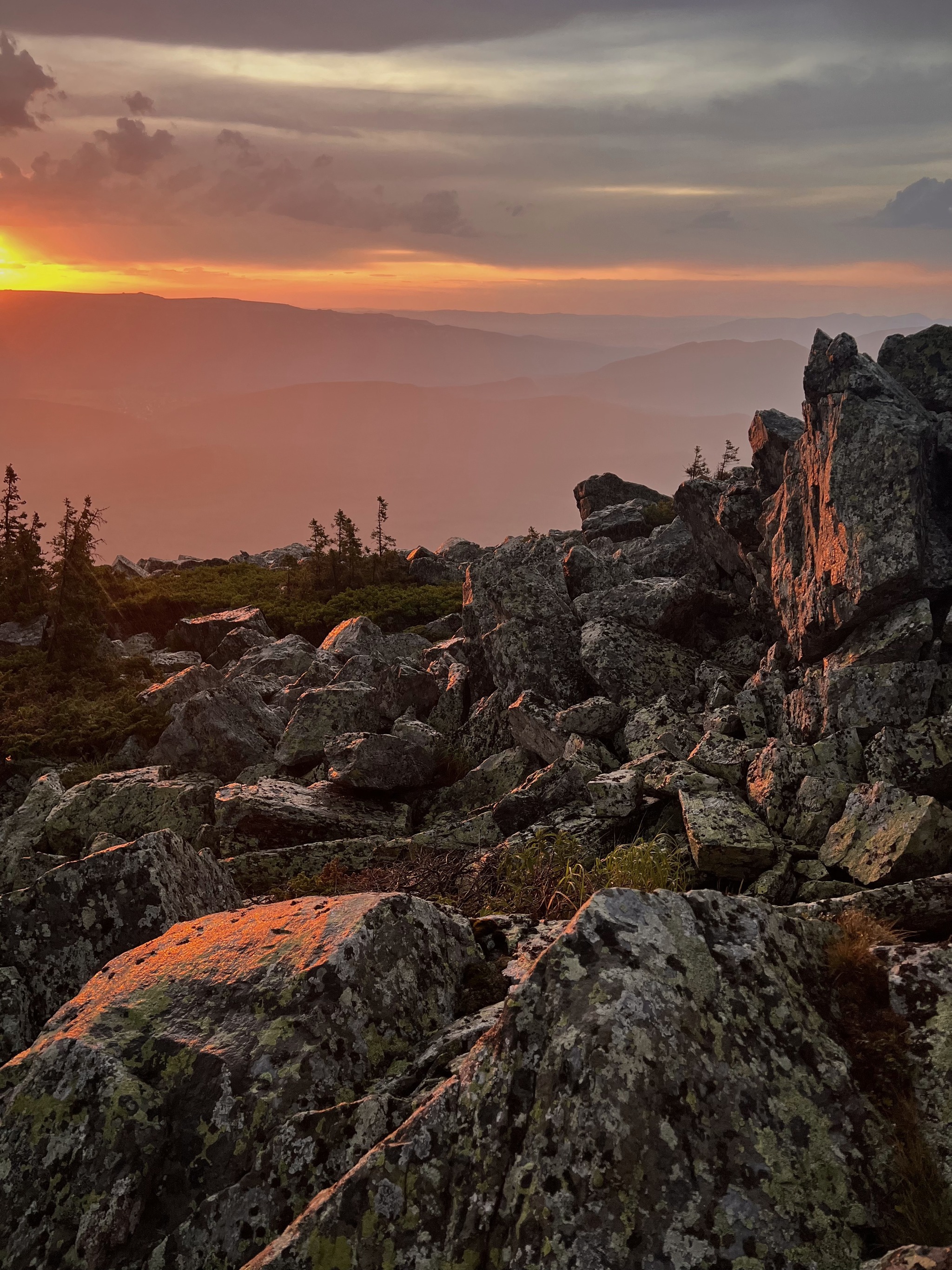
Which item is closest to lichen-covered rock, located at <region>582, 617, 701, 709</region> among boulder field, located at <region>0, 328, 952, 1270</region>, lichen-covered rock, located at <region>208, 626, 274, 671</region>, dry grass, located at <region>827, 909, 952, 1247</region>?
boulder field, located at <region>0, 328, 952, 1270</region>

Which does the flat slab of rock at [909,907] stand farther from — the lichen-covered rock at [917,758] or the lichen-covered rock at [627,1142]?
the lichen-covered rock at [917,758]

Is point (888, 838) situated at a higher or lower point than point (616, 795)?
higher

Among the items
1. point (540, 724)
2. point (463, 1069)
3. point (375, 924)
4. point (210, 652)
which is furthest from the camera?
point (210, 652)

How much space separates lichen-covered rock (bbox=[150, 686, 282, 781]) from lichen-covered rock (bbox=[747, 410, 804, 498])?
13283mm

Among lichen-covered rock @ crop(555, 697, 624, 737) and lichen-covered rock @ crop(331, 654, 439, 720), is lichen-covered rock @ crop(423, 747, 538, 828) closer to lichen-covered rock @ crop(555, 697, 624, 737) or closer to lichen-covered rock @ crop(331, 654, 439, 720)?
lichen-covered rock @ crop(555, 697, 624, 737)

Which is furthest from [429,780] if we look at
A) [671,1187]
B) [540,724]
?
[671,1187]

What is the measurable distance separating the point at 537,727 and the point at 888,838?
7790 mm

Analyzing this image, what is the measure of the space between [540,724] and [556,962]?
10508 millimetres

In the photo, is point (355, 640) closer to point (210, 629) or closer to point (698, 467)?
point (210, 629)

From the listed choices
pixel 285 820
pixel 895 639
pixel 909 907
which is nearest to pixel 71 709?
pixel 285 820

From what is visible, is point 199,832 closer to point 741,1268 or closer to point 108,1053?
point 108,1053

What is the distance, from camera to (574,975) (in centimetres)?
579

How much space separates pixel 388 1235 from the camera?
16.6ft

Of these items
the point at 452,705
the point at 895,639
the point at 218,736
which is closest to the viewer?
the point at 895,639
